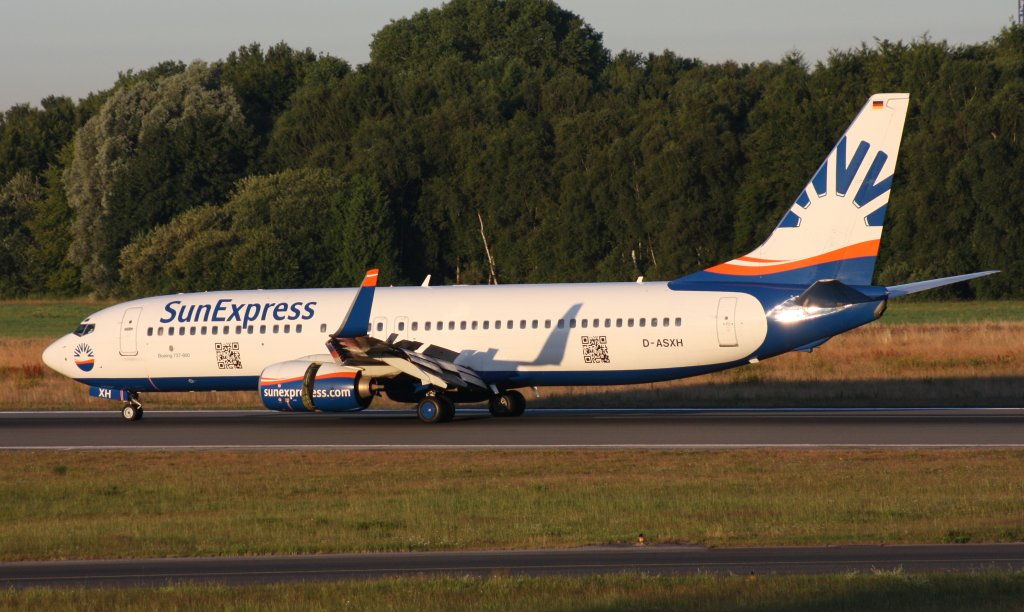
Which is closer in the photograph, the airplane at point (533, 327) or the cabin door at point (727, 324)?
the airplane at point (533, 327)

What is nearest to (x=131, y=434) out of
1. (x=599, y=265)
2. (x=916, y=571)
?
(x=916, y=571)

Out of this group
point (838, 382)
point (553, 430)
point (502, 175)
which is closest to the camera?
point (553, 430)

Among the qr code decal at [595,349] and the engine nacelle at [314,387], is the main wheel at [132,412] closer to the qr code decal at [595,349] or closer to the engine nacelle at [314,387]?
the engine nacelle at [314,387]

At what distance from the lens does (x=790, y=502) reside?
19594mm

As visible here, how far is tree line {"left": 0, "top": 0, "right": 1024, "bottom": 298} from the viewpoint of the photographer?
245ft

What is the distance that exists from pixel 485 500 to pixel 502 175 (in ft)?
224

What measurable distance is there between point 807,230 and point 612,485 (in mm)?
11877

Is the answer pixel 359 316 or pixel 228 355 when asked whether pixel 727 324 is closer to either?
pixel 359 316

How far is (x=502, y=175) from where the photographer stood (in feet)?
289

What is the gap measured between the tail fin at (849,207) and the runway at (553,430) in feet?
11.0

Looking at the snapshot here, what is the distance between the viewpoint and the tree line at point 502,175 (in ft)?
245

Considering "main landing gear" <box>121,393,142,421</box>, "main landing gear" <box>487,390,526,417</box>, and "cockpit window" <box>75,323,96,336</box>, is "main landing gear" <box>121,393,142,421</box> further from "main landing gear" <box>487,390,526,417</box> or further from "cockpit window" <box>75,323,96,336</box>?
"main landing gear" <box>487,390,526,417</box>

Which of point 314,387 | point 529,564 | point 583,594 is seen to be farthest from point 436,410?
point 583,594

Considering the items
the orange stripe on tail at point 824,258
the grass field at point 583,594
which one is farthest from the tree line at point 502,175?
the grass field at point 583,594
